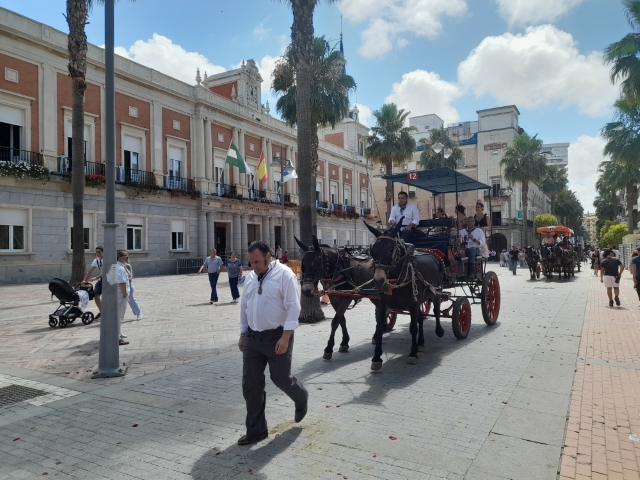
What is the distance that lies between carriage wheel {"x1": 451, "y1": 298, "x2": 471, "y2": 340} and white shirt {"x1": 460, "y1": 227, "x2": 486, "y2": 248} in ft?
6.05

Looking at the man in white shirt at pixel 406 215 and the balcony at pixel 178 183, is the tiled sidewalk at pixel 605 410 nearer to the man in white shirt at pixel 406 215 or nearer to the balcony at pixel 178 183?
the man in white shirt at pixel 406 215

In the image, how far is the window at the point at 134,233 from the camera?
27.8 meters

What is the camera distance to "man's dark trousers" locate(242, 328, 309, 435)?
4.32 meters

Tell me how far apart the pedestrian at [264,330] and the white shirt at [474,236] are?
277 inches

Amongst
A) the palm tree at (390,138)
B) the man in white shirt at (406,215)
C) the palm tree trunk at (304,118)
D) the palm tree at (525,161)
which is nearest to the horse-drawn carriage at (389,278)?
the man in white shirt at (406,215)

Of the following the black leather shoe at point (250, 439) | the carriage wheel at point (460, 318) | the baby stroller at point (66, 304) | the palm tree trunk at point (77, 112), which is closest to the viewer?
the black leather shoe at point (250, 439)

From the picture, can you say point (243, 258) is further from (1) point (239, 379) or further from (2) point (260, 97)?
(1) point (239, 379)

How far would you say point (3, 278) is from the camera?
20859 mm

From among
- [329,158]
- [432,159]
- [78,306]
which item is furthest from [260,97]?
[78,306]

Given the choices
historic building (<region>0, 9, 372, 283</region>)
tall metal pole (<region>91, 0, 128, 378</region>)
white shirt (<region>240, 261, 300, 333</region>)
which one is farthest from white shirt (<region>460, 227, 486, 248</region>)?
historic building (<region>0, 9, 372, 283</region>)

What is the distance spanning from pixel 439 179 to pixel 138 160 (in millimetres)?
23875

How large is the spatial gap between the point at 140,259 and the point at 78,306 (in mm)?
17783

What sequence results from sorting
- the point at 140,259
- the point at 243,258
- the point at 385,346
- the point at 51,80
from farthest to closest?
the point at 243,258 → the point at 140,259 → the point at 51,80 → the point at 385,346

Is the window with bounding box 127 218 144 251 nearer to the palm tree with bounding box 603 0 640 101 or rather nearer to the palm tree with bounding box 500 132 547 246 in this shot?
the palm tree with bounding box 603 0 640 101
